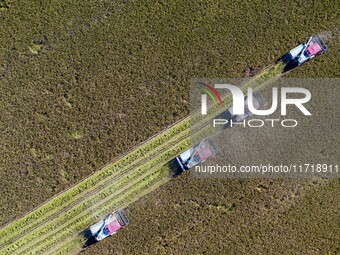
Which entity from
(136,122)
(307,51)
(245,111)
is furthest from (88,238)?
(307,51)

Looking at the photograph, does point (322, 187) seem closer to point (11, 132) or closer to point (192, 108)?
point (192, 108)

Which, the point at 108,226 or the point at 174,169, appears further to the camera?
the point at 174,169

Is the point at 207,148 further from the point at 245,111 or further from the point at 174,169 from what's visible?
the point at 245,111

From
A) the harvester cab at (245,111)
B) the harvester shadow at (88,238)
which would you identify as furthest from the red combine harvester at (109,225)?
the harvester cab at (245,111)

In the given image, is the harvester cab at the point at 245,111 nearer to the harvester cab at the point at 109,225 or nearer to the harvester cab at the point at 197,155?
the harvester cab at the point at 197,155

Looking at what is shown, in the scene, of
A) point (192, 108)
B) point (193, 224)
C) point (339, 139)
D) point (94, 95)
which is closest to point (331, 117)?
point (339, 139)
